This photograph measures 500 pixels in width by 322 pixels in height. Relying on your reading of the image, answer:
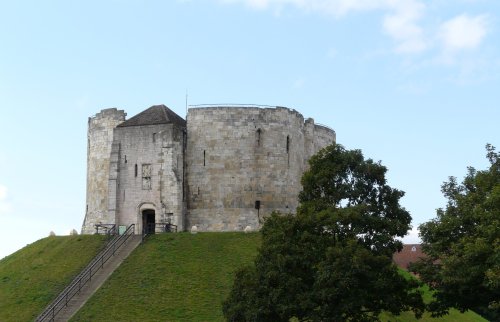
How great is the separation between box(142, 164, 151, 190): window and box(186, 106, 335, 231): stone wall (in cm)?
298

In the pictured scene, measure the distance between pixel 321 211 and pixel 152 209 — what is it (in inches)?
1000

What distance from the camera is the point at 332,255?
30875mm

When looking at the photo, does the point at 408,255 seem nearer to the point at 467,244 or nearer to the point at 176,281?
the point at 176,281

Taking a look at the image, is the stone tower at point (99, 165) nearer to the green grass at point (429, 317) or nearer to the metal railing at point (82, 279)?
the metal railing at point (82, 279)

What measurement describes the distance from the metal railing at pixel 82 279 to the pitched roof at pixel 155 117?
8.60 m

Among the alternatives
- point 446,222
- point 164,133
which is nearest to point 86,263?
point 164,133

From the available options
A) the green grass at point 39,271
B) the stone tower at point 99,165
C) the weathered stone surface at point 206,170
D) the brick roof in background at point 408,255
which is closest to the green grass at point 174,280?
the green grass at point 39,271

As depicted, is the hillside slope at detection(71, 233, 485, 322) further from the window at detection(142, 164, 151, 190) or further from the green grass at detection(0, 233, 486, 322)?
the window at detection(142, 164, 151, 190)

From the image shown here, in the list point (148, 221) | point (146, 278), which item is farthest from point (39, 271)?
point (148, 221)

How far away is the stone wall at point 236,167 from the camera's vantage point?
5544 cm

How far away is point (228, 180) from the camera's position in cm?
5553

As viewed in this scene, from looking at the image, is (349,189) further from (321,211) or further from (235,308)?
(235,308)

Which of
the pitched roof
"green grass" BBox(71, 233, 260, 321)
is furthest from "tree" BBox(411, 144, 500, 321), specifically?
the pitched roof

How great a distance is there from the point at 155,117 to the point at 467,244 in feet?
106
